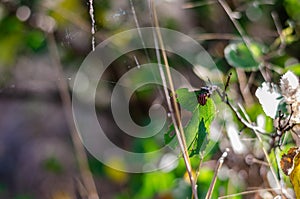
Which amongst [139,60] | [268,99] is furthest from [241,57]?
[139,60]

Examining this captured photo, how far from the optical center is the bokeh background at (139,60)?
1149 mm

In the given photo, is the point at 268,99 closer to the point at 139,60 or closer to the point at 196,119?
the point at 196,119

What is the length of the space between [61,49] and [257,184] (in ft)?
2.08

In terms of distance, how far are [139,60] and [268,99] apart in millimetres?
573

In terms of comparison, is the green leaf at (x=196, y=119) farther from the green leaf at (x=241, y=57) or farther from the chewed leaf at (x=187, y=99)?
Result: the green leaf at (x=241, y=57)

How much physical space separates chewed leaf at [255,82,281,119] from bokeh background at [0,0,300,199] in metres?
0.16

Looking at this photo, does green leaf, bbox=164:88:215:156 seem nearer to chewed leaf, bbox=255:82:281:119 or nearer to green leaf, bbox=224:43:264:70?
chewed leaf, bbox=255:82:281:119

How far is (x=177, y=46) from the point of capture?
1444 mm

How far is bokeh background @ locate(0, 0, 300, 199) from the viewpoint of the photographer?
1149 mm

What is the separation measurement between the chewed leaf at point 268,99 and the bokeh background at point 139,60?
0.16 metres

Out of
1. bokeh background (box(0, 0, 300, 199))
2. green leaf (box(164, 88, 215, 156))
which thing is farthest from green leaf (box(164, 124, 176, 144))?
bokeh background (box(0, 0, 300, 199))

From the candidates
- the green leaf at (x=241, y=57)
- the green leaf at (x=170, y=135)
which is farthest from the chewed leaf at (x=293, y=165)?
the green leaf at (x=241, y=57)

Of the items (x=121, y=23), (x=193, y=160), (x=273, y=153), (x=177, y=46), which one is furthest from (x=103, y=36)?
(x=273, y=153)

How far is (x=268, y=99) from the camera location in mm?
810
